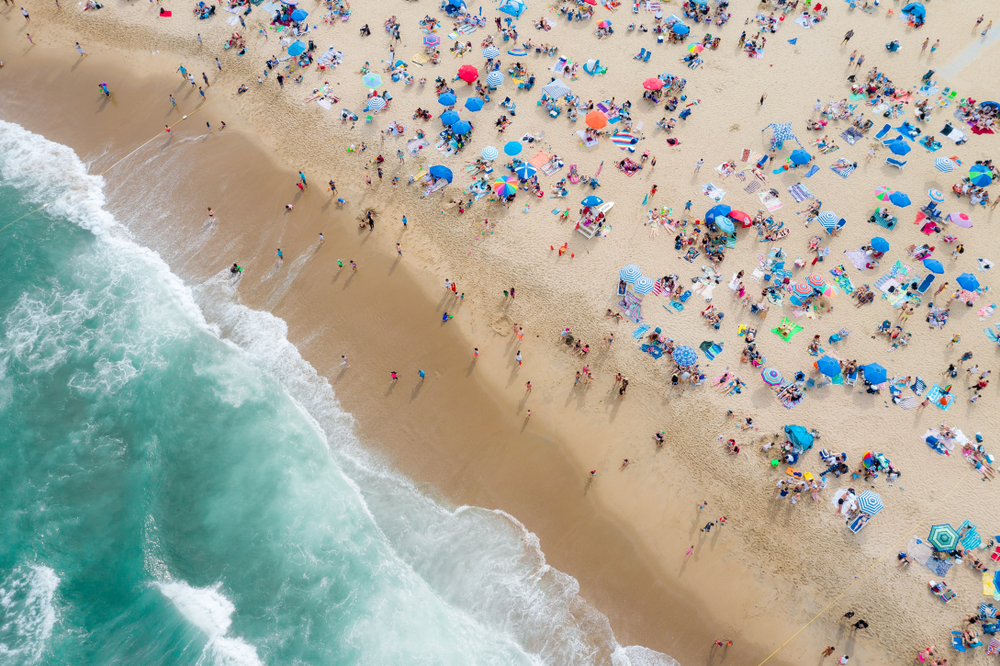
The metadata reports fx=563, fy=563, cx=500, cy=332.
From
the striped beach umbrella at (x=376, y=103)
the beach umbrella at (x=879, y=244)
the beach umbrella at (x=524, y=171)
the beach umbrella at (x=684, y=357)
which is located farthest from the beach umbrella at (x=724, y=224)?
the striped beach umbrella at (x=376, y=103)

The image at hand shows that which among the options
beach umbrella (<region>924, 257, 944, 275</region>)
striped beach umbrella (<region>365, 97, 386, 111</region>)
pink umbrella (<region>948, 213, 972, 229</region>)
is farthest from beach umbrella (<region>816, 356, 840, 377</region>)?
striped beach umbrella (<region>365, 97, 386, 111</region>)

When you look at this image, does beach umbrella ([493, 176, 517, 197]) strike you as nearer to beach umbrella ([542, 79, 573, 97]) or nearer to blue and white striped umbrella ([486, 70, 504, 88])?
Result: blue and white striped umbrella ([486, 70, 504, 88])

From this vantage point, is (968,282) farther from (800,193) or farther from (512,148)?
(512,148)

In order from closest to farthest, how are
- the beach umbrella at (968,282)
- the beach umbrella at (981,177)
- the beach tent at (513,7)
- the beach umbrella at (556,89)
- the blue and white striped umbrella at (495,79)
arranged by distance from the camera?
the beach umbrella at (968,282) < the beach umbrella at (981,177) < the blue and white striped umbrella at (495,79) < the beach umbrella at (556,89) < the beach tent at (513,7)

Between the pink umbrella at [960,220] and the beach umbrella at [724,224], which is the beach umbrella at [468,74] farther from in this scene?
the pink umbrella at [960,220]

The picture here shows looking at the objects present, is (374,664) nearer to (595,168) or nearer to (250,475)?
(250,475)

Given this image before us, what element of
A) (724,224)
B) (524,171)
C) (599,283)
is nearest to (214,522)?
(599,283)
